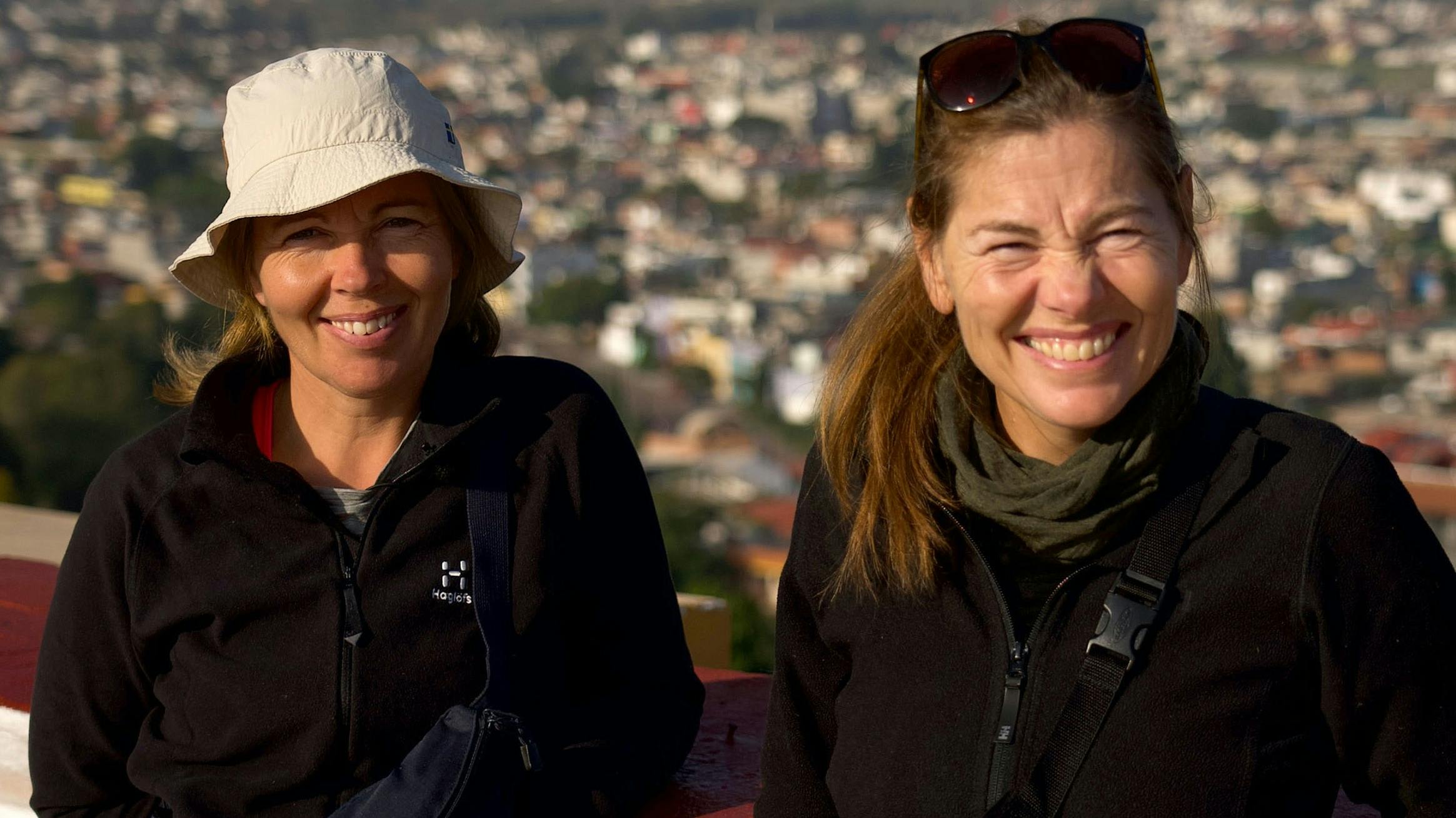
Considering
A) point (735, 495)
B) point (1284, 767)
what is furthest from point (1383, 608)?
point (735, 495)

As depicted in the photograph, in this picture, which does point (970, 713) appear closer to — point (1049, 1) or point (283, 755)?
point (283, 755)

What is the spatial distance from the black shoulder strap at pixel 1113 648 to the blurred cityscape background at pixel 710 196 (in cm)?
20

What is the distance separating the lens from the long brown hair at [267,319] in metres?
1.45

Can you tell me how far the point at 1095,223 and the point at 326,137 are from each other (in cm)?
60

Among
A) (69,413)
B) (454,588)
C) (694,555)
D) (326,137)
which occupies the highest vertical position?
(326,137)

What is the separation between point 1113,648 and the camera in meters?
1.11

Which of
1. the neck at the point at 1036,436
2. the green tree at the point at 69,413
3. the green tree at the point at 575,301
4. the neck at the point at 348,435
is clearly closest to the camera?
the neck at the point at 1036,436

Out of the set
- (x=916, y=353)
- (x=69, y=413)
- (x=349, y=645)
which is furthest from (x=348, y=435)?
(x=69, y=413)

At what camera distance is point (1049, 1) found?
151cm

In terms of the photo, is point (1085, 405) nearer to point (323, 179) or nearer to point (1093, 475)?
point (1093, 475)

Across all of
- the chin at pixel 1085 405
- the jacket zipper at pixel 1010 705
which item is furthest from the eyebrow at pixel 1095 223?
the jacket zipper at pixel 1010 705

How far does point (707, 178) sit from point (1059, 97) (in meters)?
65.6

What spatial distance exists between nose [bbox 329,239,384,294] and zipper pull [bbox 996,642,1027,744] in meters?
0.58

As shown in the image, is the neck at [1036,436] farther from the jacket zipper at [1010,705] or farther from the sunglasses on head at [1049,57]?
the sunglasses on head at [1049,57]
